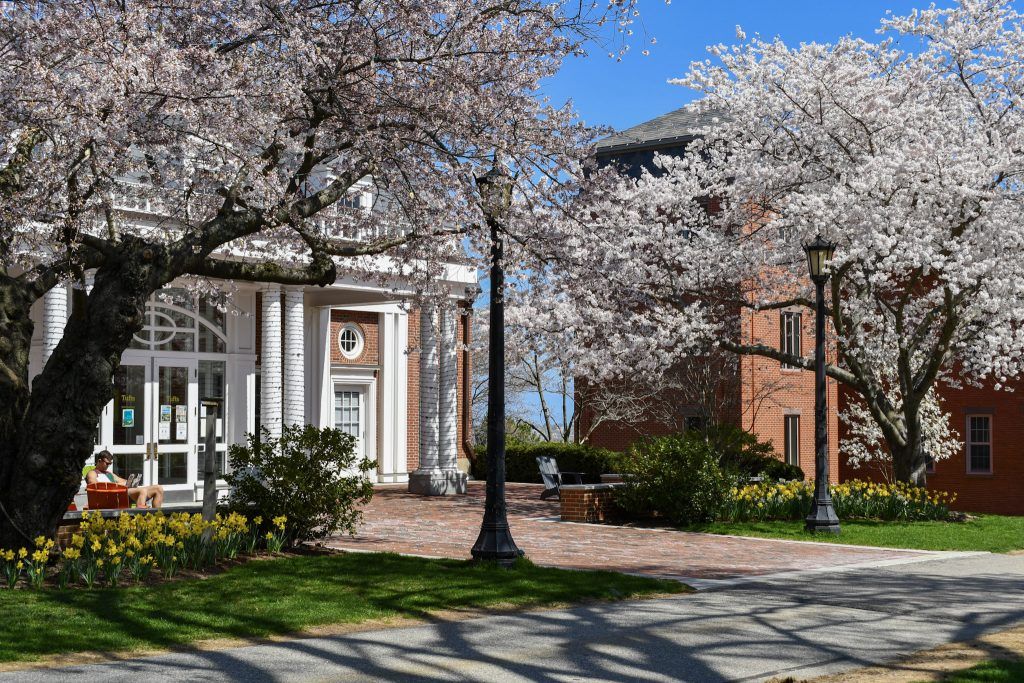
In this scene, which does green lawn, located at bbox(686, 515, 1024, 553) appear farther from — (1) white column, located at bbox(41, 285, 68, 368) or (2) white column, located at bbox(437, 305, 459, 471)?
(1) white column, located at bbox(41, 285, 68, 368)

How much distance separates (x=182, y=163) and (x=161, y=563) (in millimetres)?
5502

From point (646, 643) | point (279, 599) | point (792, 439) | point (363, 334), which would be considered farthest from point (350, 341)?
point (646, 643)

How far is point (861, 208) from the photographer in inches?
834

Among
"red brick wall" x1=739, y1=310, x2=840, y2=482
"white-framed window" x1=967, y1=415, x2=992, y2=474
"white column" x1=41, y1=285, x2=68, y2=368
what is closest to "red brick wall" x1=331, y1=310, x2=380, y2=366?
"white column" x1=41, y1=285, x2=68, y2=368

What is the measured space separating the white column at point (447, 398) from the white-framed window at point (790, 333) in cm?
1546

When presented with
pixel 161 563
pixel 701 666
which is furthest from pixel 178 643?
pixel 701 666


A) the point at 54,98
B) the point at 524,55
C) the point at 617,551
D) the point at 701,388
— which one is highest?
the point at 524,55

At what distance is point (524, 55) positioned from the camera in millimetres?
12859

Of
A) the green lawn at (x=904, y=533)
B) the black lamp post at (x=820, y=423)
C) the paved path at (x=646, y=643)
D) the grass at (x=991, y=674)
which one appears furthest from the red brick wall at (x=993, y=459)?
the grass at (x=991, y=674)

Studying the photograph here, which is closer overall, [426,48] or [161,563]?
[161,563]

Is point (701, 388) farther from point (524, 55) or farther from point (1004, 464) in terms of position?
point (524, 55)

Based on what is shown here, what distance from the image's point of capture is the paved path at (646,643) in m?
→ 8.02

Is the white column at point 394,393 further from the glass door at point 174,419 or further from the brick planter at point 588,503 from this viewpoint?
the brick planter at point 588,503

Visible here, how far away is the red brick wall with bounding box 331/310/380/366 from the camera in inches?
1131
